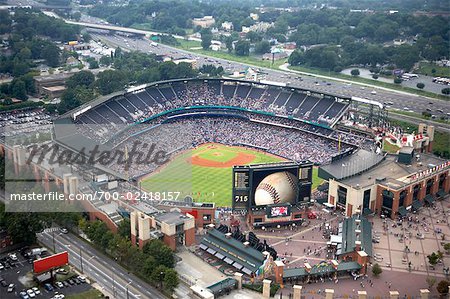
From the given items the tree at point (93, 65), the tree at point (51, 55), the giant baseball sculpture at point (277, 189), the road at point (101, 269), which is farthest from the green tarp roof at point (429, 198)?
the tree at point (51, 55)

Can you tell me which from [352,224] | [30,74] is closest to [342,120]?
[352,224]

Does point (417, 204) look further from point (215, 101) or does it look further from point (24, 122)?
point (24, 122)

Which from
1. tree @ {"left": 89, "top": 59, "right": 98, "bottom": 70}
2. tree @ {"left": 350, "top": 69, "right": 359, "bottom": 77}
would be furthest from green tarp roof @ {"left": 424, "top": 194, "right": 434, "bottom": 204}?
tree @ {"left": 89, "top": 59, "right": 98, "bottom": 70}

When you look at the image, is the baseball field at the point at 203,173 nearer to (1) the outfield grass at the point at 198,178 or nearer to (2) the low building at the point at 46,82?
(1) the outfield grass at the point at 198,178

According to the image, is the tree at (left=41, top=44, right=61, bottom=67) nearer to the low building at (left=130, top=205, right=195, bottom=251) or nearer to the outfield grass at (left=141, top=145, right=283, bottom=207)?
the outfield grass at (left=141, top=145, right=283, bottom=207)

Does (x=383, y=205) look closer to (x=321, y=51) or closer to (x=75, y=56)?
(x=321, y=51)

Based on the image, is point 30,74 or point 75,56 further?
point 75,56
